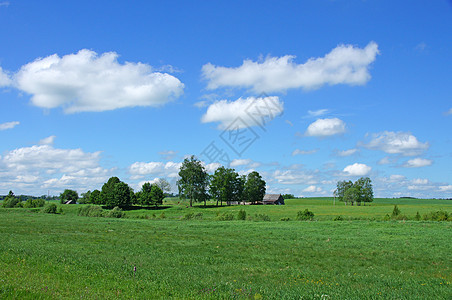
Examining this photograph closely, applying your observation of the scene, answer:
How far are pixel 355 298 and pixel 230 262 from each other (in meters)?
8.80

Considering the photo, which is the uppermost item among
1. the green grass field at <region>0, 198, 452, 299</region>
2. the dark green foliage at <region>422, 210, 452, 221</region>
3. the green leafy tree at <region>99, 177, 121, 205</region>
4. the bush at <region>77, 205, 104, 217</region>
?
the green leafy tree at <region>99, 177, 121, 205</region>

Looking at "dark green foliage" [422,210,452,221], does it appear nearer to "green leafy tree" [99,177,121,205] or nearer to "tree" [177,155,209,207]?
"tree" [177,155,209,207]

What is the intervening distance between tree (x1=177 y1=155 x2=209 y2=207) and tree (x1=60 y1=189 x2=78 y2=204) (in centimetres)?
8087

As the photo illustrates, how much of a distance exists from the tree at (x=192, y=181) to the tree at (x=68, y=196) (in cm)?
8087

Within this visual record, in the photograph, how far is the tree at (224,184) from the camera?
11194 cm

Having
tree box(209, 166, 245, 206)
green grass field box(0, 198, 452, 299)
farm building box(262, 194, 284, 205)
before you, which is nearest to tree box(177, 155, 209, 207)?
tree box(209, 166, 245, 206)

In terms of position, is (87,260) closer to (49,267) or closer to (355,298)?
(49,267)

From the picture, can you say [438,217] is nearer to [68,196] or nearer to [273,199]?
[273,199]

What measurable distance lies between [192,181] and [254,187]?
30979 mm

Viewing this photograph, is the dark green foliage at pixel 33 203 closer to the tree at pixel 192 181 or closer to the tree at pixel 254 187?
the tree at pixel 192 181

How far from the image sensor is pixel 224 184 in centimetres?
11181

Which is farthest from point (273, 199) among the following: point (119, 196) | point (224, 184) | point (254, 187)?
point (119, 196)

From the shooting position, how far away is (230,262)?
18.5 m

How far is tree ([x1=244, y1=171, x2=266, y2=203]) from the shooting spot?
420 ft
